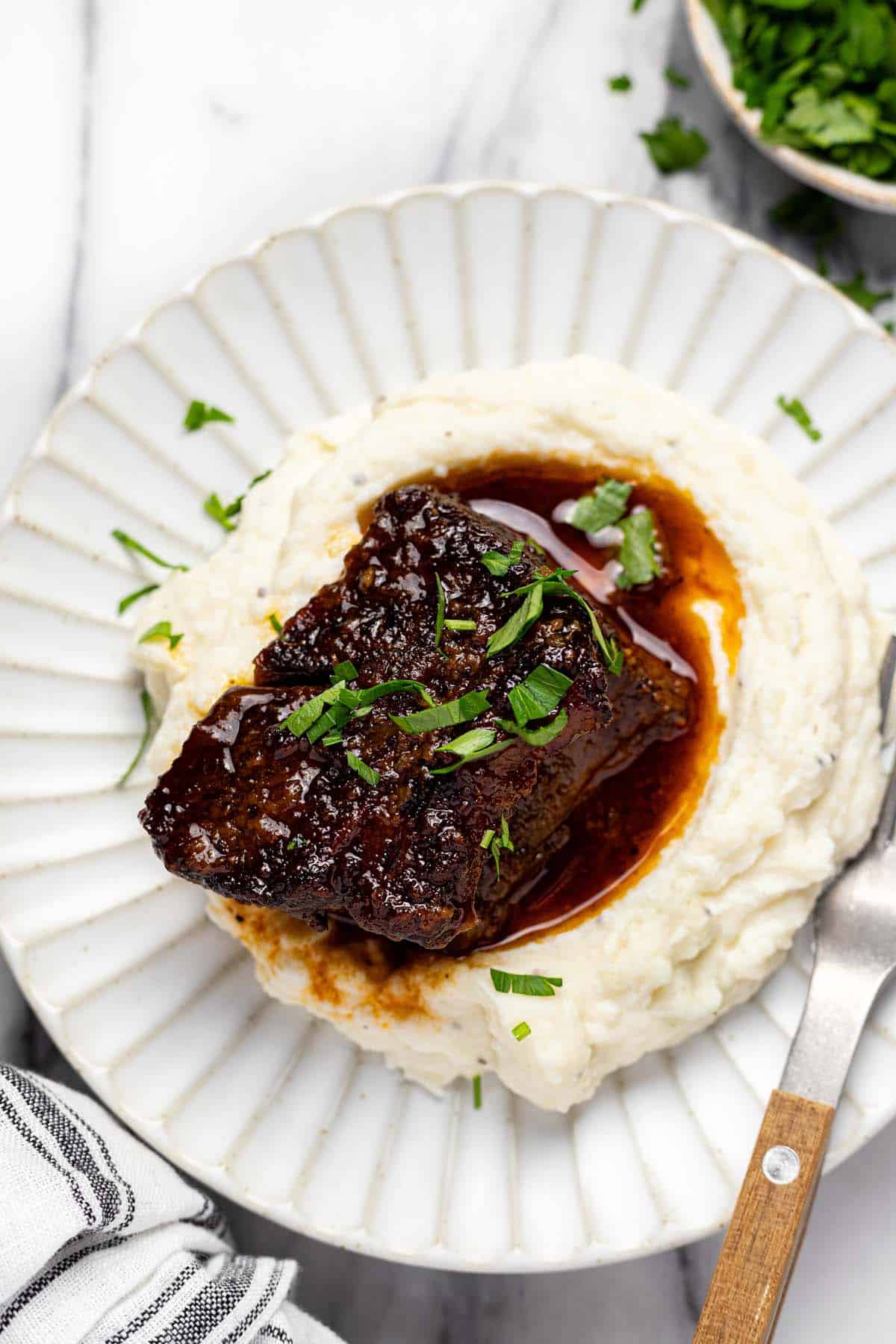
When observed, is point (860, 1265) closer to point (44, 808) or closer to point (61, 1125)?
point (61, 1125)

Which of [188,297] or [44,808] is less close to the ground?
[188,297]

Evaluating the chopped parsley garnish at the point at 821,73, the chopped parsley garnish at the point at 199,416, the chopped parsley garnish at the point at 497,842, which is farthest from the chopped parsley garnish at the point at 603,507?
the chopped parsley garnish at the point at 821,73

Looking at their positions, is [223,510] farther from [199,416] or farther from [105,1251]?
[105,1251]

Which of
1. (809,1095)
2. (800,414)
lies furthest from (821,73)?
(809,1095)

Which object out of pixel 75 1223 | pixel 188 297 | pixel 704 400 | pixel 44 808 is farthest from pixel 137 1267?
pixel 704 400

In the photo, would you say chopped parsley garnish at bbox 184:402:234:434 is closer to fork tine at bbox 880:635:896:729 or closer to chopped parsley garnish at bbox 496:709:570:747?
chopped parsley garnish at bbox 496:709:570:747

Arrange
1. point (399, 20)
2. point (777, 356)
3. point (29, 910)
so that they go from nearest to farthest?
point (29, 910)
point (777, 356)
point (399, 20)

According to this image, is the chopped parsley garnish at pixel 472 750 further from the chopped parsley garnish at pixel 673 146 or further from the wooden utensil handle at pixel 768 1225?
the chopped parsley garnish at pixel 673 146
